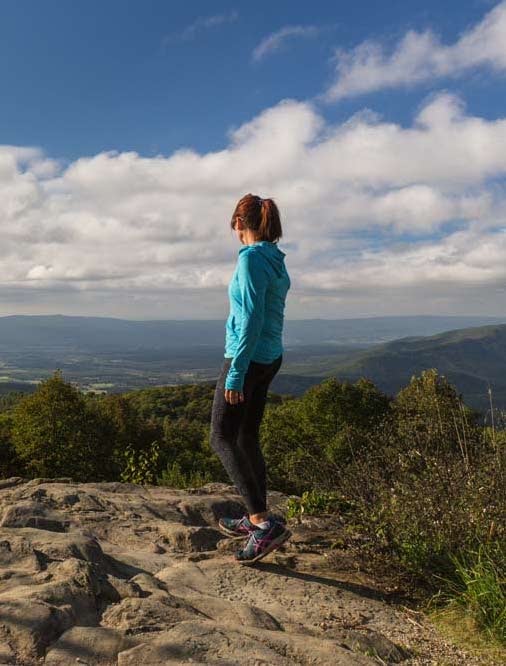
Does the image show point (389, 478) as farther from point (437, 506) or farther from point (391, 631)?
point (391, 631)

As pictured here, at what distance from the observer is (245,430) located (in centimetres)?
459

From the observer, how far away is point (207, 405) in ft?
215

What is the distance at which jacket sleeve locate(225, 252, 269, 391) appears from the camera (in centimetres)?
414

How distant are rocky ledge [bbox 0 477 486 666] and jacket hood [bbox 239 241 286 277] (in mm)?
2619

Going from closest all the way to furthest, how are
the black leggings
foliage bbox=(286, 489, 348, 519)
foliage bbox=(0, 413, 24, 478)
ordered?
the black leggings < foliage bbox=(286, 489, 348, 519) < foliage bbox=(0, 413, 24, 478)

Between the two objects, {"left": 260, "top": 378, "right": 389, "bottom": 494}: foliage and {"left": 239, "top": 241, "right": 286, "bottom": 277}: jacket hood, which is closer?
{"left": 239, "top": 241, "right": 286, "bottom": 277}: jacket hood

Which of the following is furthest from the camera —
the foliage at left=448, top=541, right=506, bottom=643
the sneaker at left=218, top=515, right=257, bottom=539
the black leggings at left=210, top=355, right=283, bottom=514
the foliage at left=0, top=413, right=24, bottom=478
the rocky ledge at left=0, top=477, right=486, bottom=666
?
the foliage at left=0, top=413, right=24, bottom=478

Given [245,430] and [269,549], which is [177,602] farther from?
[245,430]

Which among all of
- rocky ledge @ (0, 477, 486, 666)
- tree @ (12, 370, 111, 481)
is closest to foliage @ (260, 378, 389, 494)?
tree @ (12, 370, 111, 481)

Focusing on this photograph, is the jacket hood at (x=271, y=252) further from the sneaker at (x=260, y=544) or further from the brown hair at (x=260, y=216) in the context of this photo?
the sneaker at (x=260, y=544)

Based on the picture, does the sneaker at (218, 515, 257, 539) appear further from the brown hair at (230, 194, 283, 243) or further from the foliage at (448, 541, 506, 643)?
the brown hair at (230, 194, 283, 243)

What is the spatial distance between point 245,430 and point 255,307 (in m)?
1.17

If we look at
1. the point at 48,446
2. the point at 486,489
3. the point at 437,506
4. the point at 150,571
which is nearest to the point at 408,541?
the point at 437,506

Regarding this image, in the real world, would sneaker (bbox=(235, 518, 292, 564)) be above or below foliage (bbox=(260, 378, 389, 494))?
above
